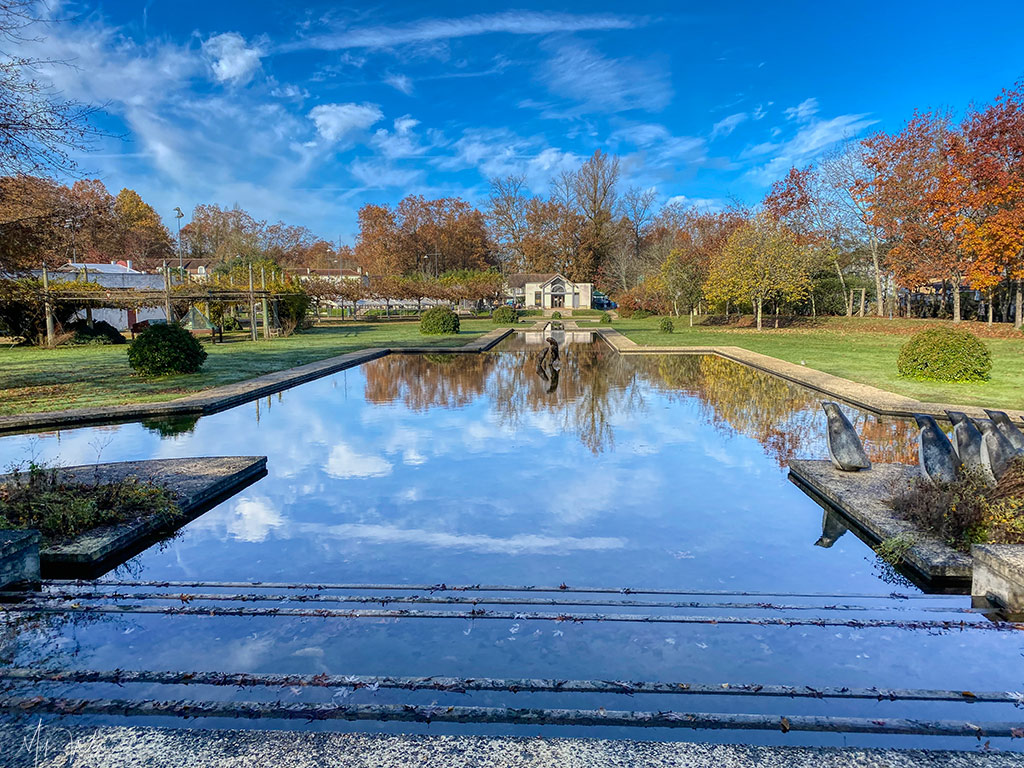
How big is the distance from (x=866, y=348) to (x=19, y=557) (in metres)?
26.2

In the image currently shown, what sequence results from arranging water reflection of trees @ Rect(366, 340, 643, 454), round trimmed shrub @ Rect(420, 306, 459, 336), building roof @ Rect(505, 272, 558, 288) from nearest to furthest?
1. water reflection of trees @ Rect(366, 340, 643, 454)
2. round trimmed shrub @ Rect(420, 306, 459, 336)
3. building roof @ Rect(505, 272, 558, 288)

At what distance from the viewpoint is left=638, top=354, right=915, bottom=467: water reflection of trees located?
28.7ft

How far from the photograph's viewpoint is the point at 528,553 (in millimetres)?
5164

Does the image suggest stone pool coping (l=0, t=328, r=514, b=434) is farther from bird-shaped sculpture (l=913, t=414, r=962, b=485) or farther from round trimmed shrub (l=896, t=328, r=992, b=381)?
round trimmed shrub (l=896, t=328, r=992, b=381)

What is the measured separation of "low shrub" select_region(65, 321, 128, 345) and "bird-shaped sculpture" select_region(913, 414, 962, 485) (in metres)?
27.5

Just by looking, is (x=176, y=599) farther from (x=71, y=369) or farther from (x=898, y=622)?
(x=71, y=369)

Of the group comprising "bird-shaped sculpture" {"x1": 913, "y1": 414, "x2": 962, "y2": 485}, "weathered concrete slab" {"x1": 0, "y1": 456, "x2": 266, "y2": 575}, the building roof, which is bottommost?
"weathered concrete slab" {"x1": 0, "y1": 456, "x2": 266, "y2": 575}

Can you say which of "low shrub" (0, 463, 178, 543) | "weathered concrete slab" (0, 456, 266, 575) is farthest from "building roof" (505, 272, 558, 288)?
"low shrub" (0, 463, 178, 543)

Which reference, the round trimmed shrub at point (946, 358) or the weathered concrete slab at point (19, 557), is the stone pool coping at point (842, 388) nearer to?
the round trimmed shrub at point (946, 358)

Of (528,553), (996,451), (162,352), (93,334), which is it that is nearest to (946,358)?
(996,451)

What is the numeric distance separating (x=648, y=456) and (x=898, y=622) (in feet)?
14.6

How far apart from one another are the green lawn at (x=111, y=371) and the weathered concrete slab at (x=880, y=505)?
11.1m

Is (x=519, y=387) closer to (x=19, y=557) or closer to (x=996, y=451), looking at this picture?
(x=996, y=451)

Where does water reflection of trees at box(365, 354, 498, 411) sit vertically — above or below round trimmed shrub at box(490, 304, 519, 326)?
below
